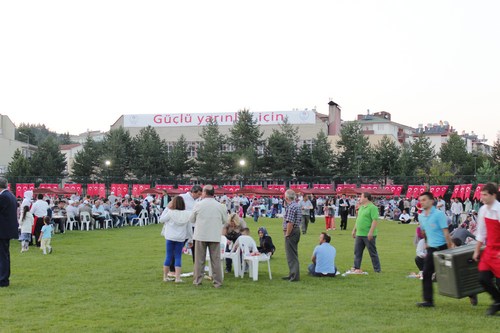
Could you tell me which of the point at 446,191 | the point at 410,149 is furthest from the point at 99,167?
the point at 446,191

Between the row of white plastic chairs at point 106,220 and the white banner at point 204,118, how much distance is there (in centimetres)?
3799

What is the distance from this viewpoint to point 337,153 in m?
64.1

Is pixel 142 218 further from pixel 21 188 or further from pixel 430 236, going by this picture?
pixel 430 236

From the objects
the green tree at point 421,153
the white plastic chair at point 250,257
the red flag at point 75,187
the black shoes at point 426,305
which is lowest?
the black shoes at point 426,305

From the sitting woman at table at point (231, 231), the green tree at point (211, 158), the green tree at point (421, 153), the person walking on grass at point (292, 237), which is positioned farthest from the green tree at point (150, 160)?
the person walking on grass at point (292, 237)

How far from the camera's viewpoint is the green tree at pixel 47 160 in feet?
223

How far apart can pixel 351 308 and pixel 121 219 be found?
2217 centimetres

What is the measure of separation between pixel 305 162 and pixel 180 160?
13.7 metres

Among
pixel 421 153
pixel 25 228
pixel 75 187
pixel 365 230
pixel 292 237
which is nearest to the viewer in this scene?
pixel 292 237

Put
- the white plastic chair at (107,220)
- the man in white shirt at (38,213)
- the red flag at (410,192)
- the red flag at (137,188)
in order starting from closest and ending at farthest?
1. the man in white shirt at (38,213)
2. the white plastic chair at (107,220)
3. the red flag at (410,192)
4. the red flag at (137,188)

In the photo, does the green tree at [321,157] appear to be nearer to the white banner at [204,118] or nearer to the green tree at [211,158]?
the white banner at [204,118]

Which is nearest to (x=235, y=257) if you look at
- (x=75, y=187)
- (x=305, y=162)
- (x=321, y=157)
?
(x=75, y=187)

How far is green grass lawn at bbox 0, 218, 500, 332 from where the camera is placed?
7277mm

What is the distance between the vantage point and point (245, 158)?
6094 cm
